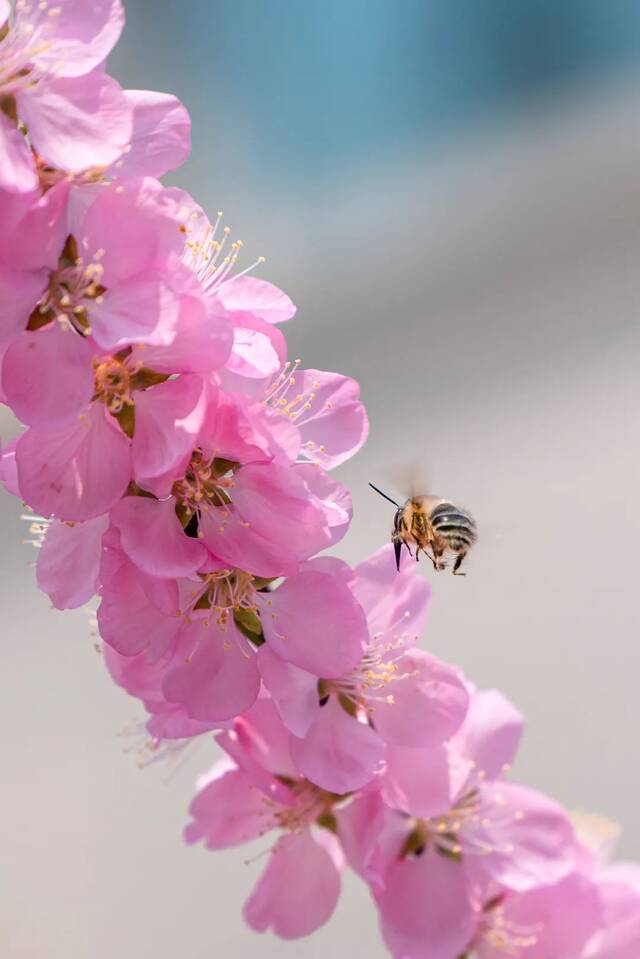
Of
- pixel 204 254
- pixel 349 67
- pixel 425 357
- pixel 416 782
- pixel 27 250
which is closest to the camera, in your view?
pixel 27 250

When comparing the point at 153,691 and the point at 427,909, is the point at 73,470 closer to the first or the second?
the point at 153,691

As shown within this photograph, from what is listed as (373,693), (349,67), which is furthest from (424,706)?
(349,67)

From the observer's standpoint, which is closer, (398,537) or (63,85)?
(63,85)

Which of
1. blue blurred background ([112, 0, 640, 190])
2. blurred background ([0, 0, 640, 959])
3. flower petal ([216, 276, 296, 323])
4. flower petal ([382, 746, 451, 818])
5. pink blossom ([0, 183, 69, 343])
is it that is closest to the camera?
pink blossom ([0, 183, 69, 343])

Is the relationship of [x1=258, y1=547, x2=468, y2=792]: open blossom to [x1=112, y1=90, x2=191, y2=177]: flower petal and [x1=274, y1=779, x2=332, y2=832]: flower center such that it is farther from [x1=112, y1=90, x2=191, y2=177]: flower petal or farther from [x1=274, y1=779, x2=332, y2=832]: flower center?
[x1=112, y1=90, x2=191, y2=177]: flower petal

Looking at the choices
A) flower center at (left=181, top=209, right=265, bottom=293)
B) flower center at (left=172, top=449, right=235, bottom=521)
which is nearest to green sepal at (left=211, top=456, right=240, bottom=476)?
flower center at (left=172, top=449, right=235, bottom=521)
